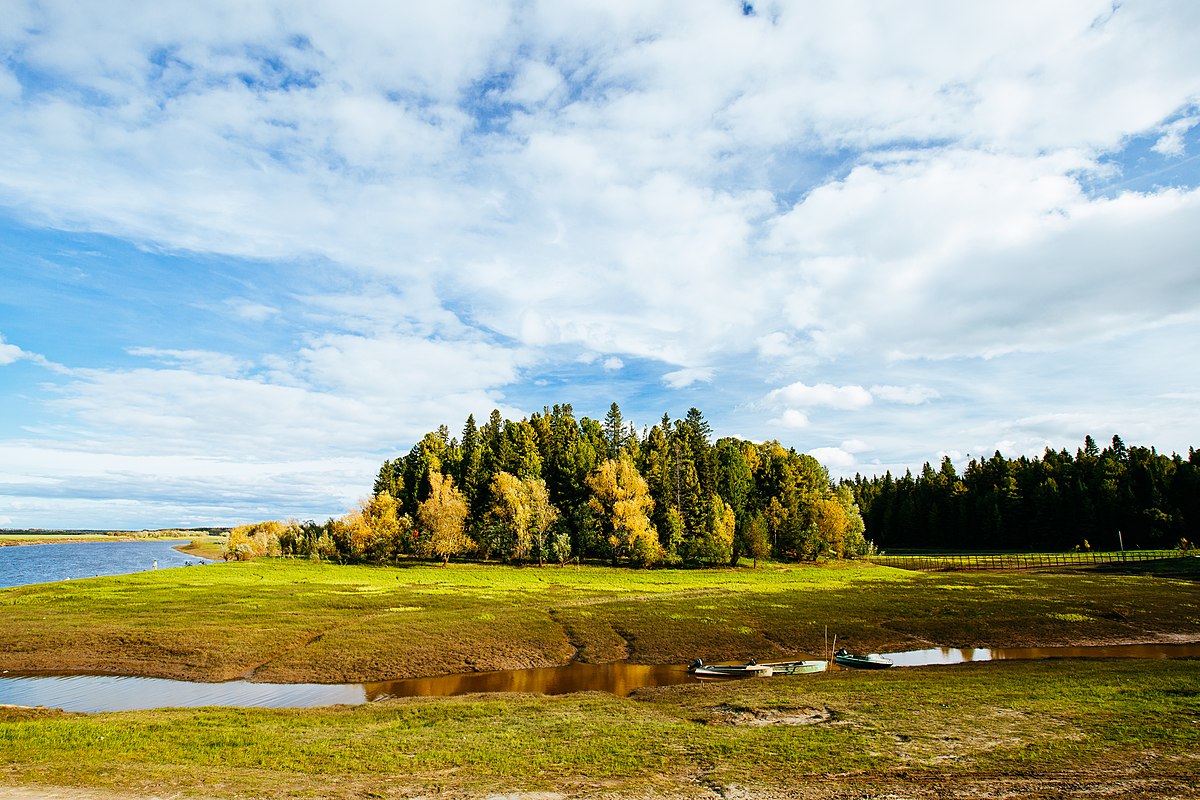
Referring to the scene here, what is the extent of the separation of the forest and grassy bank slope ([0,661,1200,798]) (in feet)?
231

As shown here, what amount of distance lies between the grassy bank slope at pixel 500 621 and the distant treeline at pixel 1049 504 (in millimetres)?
76569

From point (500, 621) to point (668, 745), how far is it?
27.9 m

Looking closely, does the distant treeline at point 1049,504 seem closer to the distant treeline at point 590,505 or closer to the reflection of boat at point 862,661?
the distant treeline at point 590,505

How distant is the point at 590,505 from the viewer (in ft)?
332

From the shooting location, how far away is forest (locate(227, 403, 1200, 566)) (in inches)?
3898

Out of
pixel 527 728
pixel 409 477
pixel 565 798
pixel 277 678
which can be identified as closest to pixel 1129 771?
pixel 565 798

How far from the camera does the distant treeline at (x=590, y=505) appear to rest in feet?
323

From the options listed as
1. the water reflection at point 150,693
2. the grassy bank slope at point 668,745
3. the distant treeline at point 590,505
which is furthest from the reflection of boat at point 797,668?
the distant treeline at point 590,505

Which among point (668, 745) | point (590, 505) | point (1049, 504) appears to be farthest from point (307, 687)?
point (1049, 504)

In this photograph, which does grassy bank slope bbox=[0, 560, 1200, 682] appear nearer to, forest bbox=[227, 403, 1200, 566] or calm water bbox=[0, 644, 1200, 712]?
calm water bbox=[0, 644, 1200, 712]

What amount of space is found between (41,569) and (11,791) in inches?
5726

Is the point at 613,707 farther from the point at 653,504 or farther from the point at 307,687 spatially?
the point at 653,504

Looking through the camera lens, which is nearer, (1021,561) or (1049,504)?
(1021,561)

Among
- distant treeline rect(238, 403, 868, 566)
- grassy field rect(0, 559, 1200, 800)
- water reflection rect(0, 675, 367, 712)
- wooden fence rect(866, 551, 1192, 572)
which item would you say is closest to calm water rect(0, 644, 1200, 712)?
water reflection rect(0, 675, 367, 712)
